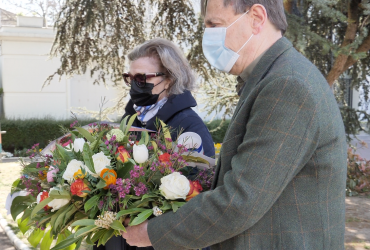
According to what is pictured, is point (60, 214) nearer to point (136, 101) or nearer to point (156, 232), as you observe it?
point (156, 232)

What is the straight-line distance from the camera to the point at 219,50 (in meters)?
1.59

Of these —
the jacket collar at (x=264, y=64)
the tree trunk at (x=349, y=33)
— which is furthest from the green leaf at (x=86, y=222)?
the tree trunk at (x=349, y=33)

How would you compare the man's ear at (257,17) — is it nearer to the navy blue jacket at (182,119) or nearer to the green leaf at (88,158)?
the green leaf at (88,158)

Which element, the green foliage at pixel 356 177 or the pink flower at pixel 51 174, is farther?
the green foliage at pixel 356 177

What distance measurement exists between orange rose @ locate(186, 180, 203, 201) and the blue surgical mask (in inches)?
18.7

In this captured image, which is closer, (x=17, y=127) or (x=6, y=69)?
(x=17, y=127)

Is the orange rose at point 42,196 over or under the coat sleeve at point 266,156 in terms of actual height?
under

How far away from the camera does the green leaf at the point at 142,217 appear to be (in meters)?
1.54

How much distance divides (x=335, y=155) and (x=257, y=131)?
10.2 inches

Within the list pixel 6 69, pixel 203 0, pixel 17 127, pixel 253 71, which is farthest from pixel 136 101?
pixel 6 69

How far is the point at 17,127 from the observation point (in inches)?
546

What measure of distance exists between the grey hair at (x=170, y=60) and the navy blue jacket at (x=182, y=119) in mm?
78

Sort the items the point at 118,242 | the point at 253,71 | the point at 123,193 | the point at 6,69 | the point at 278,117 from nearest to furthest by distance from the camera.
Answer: the point at 278,117
the point at 253,71
the point at 123,193
the point at 118,242
the point at 6,69

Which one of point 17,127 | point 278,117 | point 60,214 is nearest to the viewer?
point 278,117
